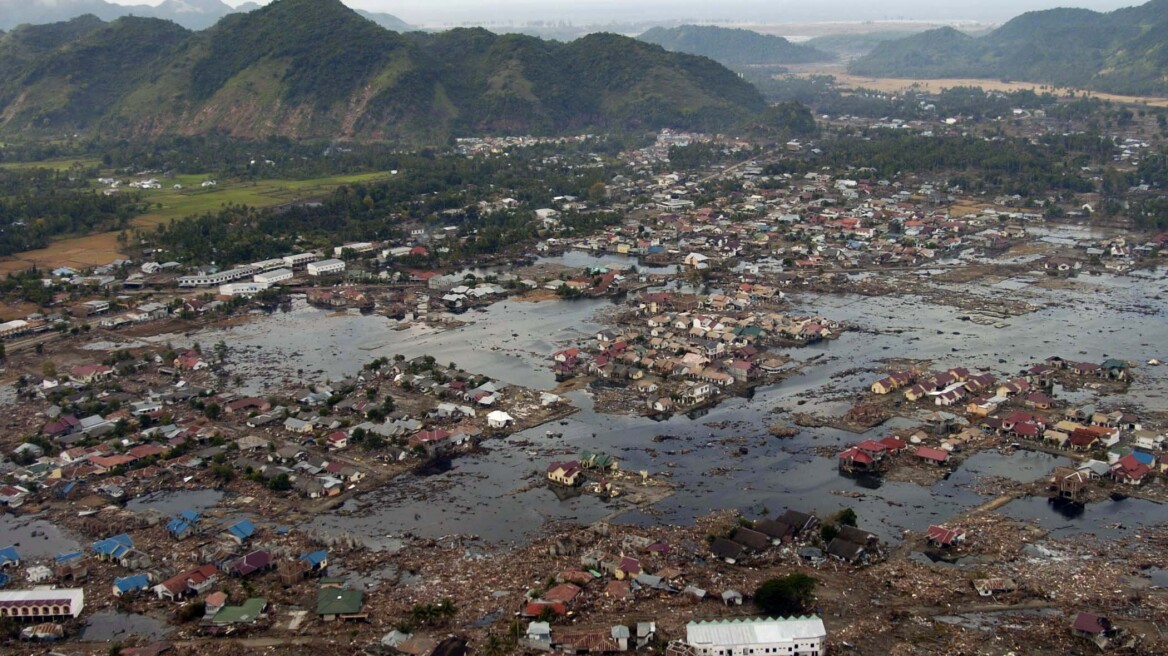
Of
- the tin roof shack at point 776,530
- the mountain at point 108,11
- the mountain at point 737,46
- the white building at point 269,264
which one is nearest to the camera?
the tin roof shack at point 776,530

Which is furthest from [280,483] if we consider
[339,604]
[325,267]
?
[325,267]

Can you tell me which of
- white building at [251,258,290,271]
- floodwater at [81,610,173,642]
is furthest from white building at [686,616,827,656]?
white building at [251,258,290,271]

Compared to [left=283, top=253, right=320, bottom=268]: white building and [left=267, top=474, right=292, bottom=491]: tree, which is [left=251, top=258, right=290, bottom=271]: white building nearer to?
[left=283, top=253, right=320, bottom=268]: white building

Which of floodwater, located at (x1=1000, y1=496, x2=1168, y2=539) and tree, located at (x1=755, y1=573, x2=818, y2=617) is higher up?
tree, located at (x1=755, y1=573, x2=818, y2=617)

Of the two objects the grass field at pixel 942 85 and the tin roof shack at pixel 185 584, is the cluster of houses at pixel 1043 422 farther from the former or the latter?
the grass field at pixel 942 85

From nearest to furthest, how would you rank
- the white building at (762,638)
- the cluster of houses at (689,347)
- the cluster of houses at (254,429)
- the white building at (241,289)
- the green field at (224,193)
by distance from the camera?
the white building at (762,638) → the cluster of houses at (254,429) → the cluster of houses at (689,347) → the white building at (241,289) → the green field at (224,193)

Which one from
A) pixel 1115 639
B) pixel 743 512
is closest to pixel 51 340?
pixel 743 512

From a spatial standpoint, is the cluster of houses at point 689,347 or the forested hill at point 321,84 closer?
the cluster of houses at point 689,347

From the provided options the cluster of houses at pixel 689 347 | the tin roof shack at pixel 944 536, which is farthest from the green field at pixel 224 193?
the tin roof shack at pixel 944 536
